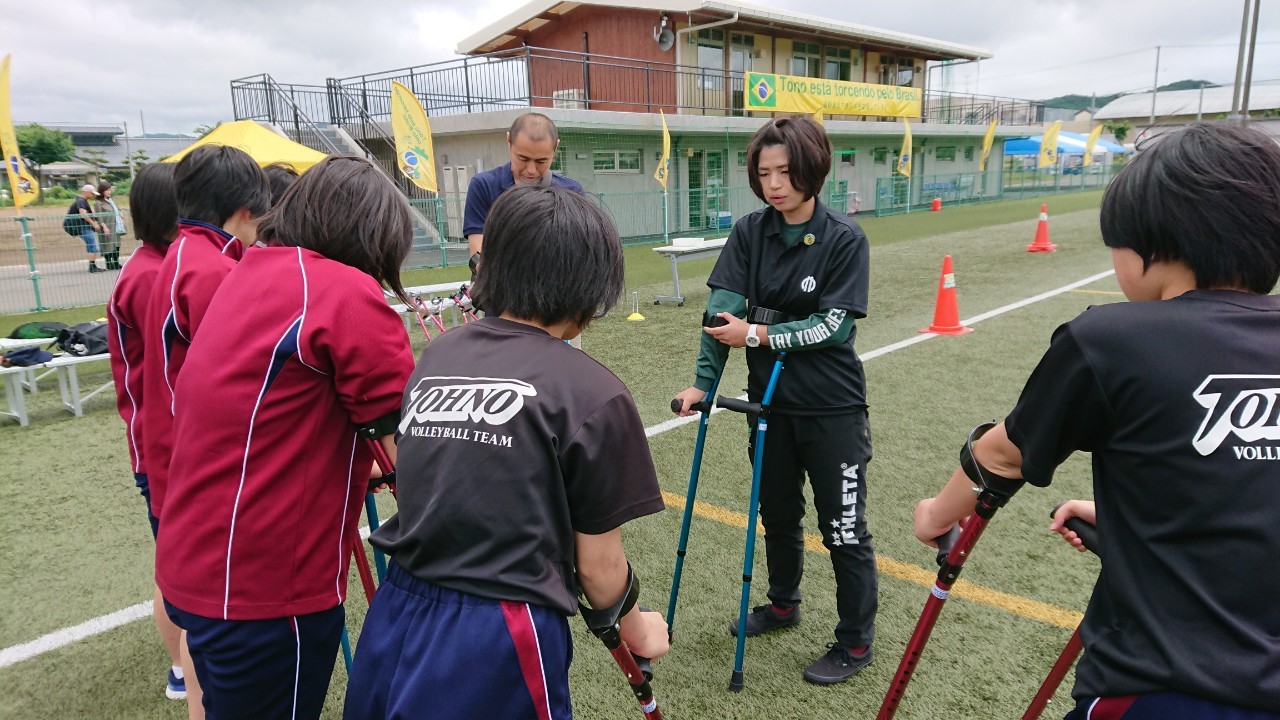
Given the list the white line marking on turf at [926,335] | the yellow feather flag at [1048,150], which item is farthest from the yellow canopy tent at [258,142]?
the yellow feather flag at [1048,150]

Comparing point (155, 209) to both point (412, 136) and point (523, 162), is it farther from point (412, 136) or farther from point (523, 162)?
point (412, 136)

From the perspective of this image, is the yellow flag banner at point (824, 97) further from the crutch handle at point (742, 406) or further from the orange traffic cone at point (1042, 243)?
the crutch handle at point (742, 406)

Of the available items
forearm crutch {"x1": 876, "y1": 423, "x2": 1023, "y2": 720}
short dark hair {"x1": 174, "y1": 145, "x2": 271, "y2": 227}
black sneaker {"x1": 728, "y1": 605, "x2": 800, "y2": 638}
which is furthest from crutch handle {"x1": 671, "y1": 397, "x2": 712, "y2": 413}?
short dark hair {"x1": 174, "y1": 145, "x2": 271, "y2": 227}

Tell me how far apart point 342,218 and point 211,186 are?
81 cm

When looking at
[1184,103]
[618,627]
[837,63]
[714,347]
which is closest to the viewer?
[618,627]

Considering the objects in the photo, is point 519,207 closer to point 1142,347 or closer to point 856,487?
point 1142,347

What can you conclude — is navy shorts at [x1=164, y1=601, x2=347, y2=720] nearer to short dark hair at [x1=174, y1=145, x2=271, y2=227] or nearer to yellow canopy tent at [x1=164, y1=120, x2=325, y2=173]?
short dark hair at [x1=174, y1=145, x2=271, y2=227]

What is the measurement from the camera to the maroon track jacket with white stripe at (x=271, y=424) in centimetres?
177

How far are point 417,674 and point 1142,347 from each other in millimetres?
1427

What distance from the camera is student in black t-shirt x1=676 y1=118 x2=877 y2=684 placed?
2.91 meters

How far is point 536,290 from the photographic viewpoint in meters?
1.61

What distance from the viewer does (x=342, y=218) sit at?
6.42 feet

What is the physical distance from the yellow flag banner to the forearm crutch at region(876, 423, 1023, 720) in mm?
22362

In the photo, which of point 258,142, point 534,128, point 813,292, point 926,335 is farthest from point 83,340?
point 926,335
